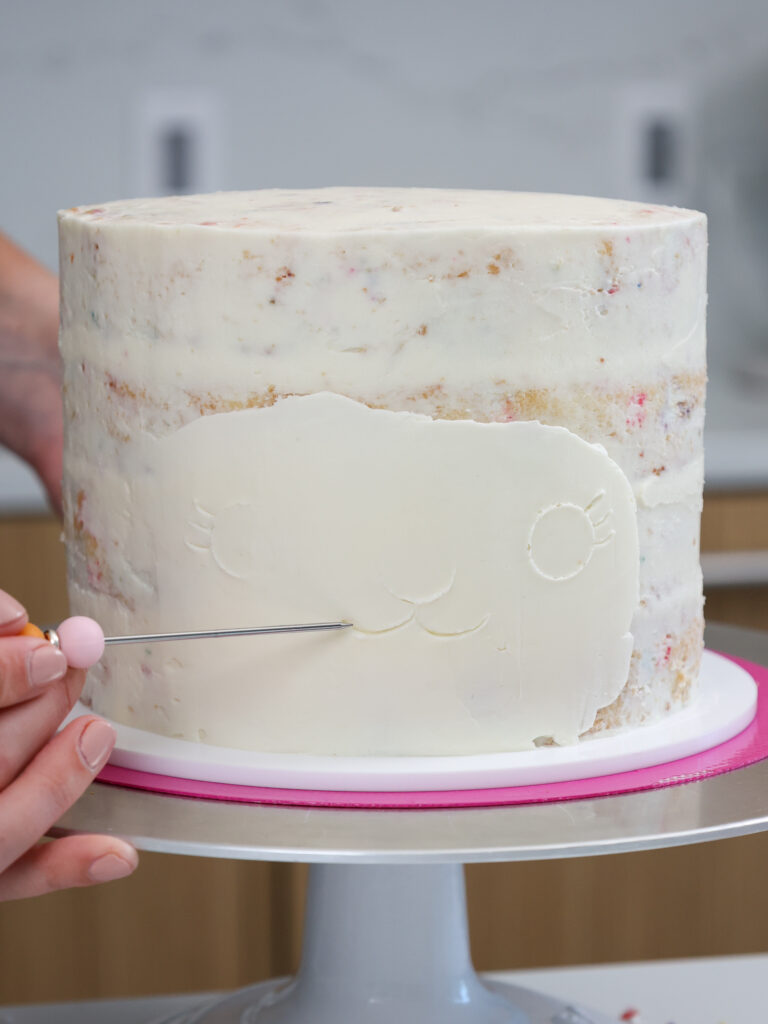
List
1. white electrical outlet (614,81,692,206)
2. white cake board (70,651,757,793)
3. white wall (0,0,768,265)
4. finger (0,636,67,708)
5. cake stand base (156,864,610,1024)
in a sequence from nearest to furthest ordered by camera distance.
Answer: finger (0,636,67,708), white cake board (70,651,757,793), cake stand base (156,864,610,1024), white wall (0,0,768,265), white electrical outlet (614,81,692,206)

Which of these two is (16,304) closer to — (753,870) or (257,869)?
(257,869)

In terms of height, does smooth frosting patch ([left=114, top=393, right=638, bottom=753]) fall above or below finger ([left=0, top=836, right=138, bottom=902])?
above

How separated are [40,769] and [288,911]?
4.63 feet

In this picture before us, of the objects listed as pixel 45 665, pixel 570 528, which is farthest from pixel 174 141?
pixel 45 665

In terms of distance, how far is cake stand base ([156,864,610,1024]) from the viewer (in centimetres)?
97

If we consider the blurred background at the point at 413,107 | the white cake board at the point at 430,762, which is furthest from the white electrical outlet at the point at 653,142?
the white cake board at the point at 430,762

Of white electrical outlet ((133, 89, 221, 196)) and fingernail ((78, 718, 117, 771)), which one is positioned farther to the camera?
white electrical outlet ((133, 89, 221, 196))

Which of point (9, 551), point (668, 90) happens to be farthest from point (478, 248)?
point (668, 90)

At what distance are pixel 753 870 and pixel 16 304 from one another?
1.39 meters

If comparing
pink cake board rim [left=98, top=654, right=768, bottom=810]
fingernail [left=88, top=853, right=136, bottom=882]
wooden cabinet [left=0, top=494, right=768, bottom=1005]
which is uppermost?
fingernail [left=88, top=853, right=136, bottom=882]

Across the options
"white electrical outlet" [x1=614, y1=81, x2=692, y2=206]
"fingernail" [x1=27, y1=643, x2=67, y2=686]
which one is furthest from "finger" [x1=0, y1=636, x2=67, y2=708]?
"white electrical outlet" [x1=614, y1=81, x2=692, y2=206]

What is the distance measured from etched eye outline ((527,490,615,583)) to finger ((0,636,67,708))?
28 centimetres

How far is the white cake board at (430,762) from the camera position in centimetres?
84

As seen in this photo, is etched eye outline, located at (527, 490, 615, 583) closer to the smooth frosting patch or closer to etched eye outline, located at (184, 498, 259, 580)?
the smooth frosting patch
